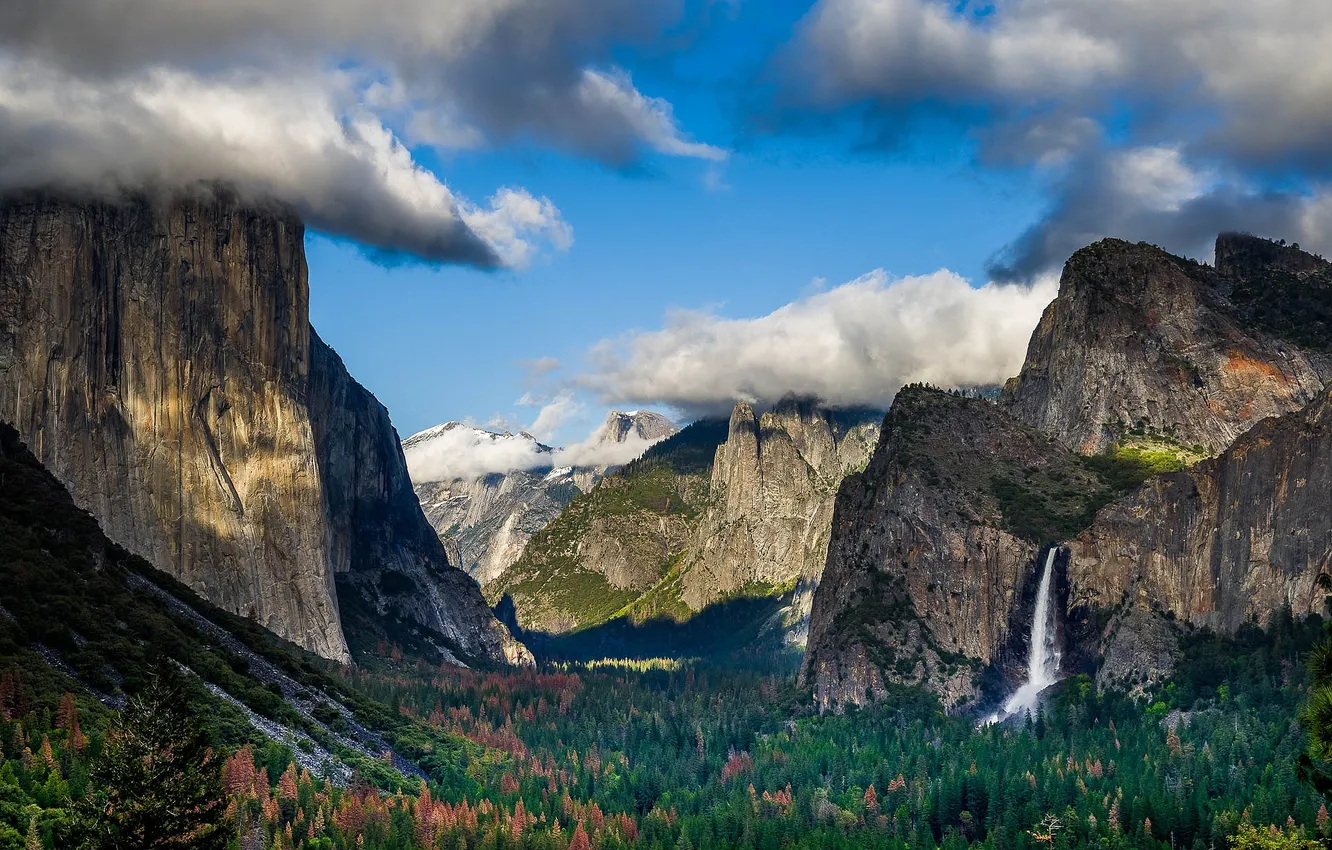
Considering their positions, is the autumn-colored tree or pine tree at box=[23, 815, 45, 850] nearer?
pine tree at box=[23, 815, 45, 850]

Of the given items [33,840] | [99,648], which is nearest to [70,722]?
[99,648]

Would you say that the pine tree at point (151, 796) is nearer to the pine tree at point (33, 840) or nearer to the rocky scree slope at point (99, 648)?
the pine tree at point (33, 840)

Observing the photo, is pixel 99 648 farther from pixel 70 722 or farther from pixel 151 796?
pixel 151 796

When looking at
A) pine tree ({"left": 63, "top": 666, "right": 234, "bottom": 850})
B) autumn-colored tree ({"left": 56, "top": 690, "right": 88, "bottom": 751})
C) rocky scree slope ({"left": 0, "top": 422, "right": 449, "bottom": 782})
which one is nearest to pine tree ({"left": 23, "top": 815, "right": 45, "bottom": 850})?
pine tree ({"left": 63, "top": 666, "right": 234, "bottom": 850})

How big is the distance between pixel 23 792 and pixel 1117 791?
134 metres

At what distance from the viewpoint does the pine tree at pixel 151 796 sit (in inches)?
3243

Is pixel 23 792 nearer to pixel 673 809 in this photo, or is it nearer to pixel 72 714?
pixel 72 714

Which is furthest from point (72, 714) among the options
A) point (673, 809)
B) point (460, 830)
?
point (673, 809)

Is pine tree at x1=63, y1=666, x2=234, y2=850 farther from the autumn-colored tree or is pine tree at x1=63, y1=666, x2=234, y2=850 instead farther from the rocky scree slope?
the rocky scree slope

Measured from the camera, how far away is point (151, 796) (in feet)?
272

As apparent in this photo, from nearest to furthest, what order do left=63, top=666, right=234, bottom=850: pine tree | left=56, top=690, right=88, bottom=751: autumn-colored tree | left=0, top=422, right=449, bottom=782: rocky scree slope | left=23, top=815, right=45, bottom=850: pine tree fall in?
1. left=63, top=666, right=234, bottom=850: pine tree
2. left=23, top=815, right=45, bottom=850: pine tree
3. left=56, top=690, right=88, bottom=751: autumn-colored tree
4. left=0, top=422, right=449, bottom=782: rocky scree slope

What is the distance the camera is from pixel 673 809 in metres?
200

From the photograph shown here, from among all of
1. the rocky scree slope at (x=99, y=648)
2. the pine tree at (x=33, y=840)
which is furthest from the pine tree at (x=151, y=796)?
the rocky scree slope at (x=99, y=648)

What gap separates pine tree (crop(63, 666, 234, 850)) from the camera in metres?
82.4
